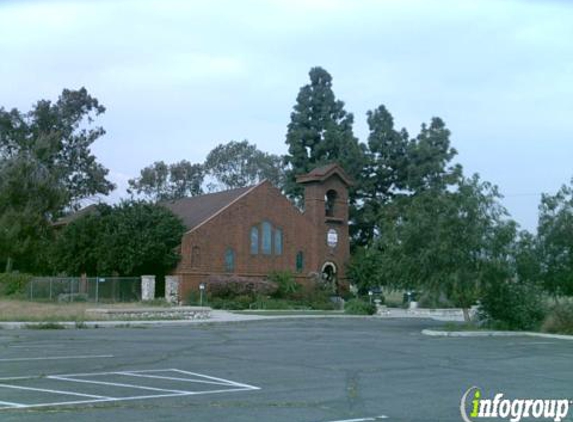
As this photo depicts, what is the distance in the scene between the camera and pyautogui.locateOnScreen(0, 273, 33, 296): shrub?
51094mm

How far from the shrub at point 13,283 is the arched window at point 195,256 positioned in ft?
36.2

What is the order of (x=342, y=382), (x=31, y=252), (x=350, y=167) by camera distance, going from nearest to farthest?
(x=342, y=382), (x=31, y=252), (x=350, y=167)

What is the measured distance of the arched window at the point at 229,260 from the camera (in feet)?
170

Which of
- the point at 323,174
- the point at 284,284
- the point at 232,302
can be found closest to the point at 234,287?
the point at 232,302

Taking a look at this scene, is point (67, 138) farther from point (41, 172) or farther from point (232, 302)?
point (232, 302)

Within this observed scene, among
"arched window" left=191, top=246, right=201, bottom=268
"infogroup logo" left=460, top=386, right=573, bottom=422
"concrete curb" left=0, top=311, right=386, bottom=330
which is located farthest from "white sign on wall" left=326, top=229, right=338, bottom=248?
"infogroup logo" left=460, top=386, right=573, bottom=422

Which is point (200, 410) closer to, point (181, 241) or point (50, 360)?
point (50, 360)

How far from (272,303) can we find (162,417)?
37772 mm

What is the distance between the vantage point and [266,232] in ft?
179

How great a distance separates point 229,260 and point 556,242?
24993 millimetres

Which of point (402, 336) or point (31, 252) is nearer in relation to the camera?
point (402, 336)

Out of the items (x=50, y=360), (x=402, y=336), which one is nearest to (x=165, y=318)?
(x=402, y=336)

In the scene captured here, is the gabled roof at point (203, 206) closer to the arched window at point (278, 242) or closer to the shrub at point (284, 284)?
the arched window at point (278, 242)

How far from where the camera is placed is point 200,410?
11391mm
